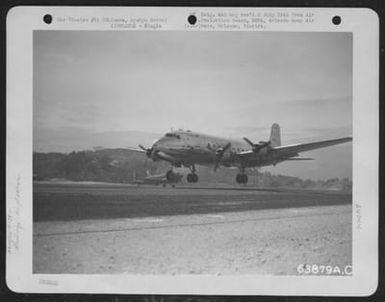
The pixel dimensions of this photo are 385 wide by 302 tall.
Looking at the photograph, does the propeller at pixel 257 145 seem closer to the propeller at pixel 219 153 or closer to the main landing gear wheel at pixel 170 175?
the propeller at pixel 219 153

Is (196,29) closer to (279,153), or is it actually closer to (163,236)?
(279,153)

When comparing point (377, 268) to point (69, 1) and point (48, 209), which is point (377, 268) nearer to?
point (48, 209)

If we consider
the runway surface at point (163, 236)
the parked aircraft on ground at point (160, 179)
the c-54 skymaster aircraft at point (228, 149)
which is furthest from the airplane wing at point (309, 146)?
the parked aircraft on ground at point (160, 179)

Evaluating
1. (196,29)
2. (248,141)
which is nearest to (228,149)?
(248,141)

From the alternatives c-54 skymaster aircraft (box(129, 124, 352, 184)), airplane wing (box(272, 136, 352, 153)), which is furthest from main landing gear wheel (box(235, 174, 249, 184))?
airplane wing (box(272, 136, 352, 153))

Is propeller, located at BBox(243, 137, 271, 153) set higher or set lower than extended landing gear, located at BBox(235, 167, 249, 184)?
higher

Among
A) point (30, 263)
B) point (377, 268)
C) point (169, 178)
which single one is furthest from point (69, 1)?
point (377, 268)

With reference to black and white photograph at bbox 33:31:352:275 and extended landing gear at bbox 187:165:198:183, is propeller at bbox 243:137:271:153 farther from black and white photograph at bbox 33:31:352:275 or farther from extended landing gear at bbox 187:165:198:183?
extended landing gear at bbox 187:165:198:183
